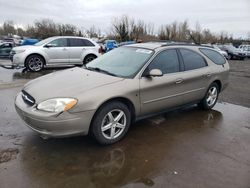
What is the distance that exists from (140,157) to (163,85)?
1.46m

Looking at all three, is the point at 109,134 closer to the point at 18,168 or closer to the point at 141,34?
the point at 18,168

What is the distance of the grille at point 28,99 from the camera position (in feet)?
11.8

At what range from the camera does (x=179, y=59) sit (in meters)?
4.90

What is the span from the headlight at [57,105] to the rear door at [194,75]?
7.84ft

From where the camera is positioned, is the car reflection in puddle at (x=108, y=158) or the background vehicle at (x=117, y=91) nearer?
the car reflection in puddle at (x=108, y=158)

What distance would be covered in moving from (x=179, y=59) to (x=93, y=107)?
2.26 metres

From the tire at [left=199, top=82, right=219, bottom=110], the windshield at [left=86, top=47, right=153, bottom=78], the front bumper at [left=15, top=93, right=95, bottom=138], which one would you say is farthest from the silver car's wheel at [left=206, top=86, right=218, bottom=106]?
the front bumper at [left=15, top=93, right=95, bottom=138]

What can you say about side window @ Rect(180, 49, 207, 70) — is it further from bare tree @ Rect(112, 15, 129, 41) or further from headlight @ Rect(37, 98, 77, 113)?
bare tree @ Rect(112, 15, 129, 41)

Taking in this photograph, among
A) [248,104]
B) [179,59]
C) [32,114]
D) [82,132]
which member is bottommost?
[248,104]

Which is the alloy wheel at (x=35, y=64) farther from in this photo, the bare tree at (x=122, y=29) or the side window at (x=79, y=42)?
the bare tree at (x=122, y=29)

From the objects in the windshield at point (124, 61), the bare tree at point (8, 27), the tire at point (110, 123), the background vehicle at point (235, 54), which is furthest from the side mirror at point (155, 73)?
the bare tree at point (8, 27)

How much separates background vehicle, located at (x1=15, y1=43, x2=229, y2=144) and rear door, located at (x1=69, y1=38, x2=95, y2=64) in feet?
21.9

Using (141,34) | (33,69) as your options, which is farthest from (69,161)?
(141,34)

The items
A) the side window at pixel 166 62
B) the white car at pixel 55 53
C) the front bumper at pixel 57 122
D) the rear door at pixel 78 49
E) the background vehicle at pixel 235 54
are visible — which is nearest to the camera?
the front bumper at pixel 57 122
